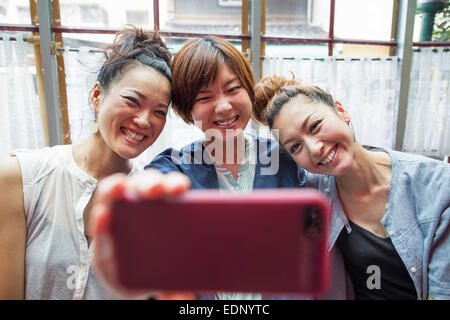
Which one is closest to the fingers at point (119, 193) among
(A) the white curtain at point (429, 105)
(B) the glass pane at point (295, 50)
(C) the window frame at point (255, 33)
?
(C) the window frame at point (255, 33)

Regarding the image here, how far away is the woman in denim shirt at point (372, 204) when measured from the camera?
766mm

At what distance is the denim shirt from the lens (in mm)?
779

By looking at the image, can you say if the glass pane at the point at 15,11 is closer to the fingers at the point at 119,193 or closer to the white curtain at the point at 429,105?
the fingers at the point at 119,193

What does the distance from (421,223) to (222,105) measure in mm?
681

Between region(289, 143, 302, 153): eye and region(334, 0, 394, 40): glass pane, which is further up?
region(334, 0, 394, 40): glass pane

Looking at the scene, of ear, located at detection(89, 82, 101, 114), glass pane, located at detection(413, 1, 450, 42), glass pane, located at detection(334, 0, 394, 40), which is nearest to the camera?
ear, located at detection(89, 82, 101, 114)

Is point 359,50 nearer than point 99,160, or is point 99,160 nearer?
point 99,160

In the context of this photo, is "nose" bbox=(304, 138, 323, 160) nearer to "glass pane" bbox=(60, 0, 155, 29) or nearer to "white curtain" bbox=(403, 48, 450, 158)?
"glass pane" bbox=(60, 0, 155, 29)

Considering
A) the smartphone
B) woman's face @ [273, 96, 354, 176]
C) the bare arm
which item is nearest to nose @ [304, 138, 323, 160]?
→ woman's face @ [273, 96, 354, 176]

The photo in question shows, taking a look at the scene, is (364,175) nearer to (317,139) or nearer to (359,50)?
(317,139)

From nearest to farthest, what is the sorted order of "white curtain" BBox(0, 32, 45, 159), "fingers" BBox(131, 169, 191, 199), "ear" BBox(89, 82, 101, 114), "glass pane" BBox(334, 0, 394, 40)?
1. "fingers" BBox(131, 169, 191, 199)
2. "ear" BBox(89, 82, 101, 114)
3. "white curtain" BBox(0, 32, 45, 159)
4. "glass pane" BBox(334, 0, 394, 40)

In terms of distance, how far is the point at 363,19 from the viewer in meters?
2.88

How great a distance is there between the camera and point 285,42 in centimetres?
268

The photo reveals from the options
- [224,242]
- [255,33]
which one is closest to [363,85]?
[255,33]
